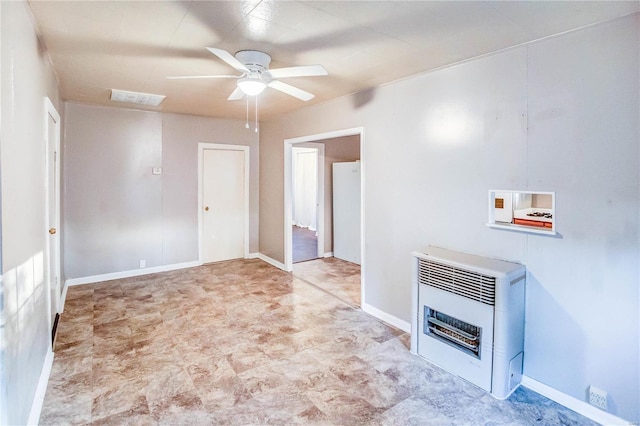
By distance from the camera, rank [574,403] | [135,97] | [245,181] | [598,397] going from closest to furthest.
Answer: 1. [598,397]
2. [574,403]
3. [135,97]
4. [245,181]

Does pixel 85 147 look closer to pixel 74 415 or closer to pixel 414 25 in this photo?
pixel 74 415

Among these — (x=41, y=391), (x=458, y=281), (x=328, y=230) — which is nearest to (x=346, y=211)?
(x=328, y=230)

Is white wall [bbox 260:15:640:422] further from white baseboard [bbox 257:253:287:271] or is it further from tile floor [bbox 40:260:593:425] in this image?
white baseboard [bbox 257:253:287:271]

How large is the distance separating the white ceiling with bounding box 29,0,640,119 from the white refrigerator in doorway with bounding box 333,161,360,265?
2.96 meters

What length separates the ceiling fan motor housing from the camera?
104 inches

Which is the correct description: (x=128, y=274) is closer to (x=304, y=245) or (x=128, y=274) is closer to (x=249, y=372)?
(x=249, y=372)

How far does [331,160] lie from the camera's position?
6.71 m

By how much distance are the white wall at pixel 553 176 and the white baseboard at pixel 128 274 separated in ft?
12.3

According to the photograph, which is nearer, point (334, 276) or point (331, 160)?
point (334, 276)

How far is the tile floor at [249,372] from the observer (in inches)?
88.0

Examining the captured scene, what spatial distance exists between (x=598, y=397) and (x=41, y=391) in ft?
12.0

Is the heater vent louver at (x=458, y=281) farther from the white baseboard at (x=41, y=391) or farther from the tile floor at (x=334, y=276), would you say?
the white baseboard at (x=41, y=391)

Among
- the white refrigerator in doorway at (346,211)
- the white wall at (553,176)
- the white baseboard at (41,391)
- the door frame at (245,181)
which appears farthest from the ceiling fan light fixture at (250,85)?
the white refrigerator in doorway at (346,211)

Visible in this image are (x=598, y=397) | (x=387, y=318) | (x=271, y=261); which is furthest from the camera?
(x=271, y=261)
